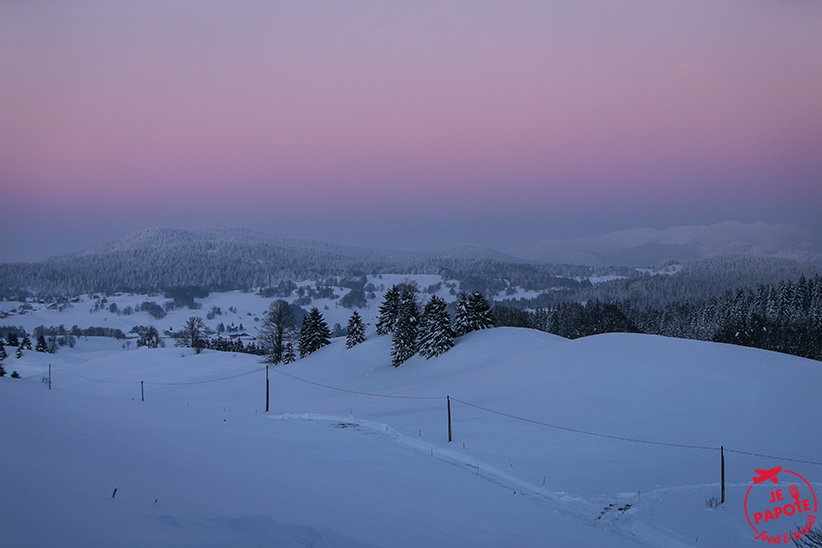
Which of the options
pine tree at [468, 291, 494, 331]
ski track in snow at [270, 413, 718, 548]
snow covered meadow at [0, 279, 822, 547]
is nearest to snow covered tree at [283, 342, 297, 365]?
pine tree at [468, 291, 494, 331]

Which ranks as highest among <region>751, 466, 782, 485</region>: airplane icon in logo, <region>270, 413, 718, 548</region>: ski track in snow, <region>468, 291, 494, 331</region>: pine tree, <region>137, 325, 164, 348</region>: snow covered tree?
<region>468, 291, 494, 331</region>: pine tree

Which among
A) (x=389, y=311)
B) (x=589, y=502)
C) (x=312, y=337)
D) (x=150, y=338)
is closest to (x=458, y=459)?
(x=589, y=502)

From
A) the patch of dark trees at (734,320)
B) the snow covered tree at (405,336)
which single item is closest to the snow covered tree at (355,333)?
the snow covered tree at (405,336)

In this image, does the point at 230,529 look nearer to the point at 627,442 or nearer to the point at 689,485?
the point at 689,485

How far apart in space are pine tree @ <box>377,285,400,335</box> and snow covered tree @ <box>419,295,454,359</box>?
313 inches

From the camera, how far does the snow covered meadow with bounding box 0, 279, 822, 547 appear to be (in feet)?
19.4

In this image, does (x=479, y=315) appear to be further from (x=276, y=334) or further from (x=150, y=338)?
(x=150, y=338)

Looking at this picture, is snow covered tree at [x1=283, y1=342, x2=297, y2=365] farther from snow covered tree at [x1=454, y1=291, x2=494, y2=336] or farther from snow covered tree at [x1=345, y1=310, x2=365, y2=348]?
snow covered tree at [x1=454, y1=291, x2=494, y2=336]

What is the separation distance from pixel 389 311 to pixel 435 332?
37.0 feet

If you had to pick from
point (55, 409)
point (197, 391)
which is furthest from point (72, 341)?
point (55, 409)

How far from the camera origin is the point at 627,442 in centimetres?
1633

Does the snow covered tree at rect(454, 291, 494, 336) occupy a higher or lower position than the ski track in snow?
higher

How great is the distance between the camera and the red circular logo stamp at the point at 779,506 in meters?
9.70

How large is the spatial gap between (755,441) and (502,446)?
24.5ft
